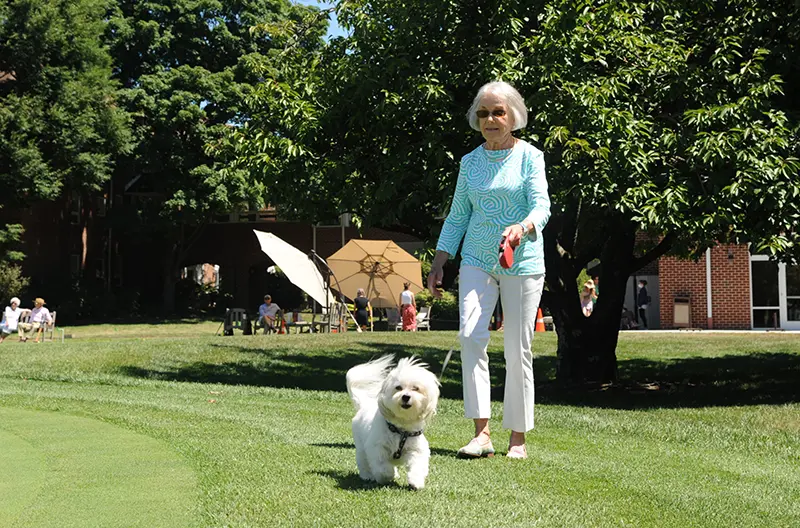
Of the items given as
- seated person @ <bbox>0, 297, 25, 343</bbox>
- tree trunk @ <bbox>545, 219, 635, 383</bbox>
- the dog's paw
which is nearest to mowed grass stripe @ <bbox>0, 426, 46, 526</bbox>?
the dog's paw

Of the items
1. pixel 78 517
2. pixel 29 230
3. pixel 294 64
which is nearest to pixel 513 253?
pixel 78 517

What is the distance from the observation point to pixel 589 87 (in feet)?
36.9

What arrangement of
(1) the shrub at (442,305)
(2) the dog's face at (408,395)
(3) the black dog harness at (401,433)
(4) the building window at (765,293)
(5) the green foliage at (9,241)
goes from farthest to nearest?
(1) the shrub at (442,305), (5) the green foliage at (9,241), (4) the building window at (765,293), (3) the black dog harness at (401,433), (2) the dog's face at (408,395)

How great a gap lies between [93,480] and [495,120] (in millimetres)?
3102

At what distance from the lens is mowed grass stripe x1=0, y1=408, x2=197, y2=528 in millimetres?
4344

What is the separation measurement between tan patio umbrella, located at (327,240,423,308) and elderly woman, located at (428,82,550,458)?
79.3 feet

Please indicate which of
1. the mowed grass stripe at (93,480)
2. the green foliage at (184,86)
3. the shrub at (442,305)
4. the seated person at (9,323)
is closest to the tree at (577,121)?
the mowed grass stripe at (93,480)

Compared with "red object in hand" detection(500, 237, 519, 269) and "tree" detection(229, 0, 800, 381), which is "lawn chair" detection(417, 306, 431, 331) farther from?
"red object in hand" detection(500, 237, 519, 269)

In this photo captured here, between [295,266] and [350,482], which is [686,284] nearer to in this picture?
[295,266]

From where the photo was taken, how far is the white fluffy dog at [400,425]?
4.71 meters

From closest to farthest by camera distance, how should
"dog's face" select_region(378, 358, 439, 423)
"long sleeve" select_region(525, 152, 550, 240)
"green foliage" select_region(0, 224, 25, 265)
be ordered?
"dog's face" select_region(378, 358, 439, 423) < "long sleeve" select_region(525, 152, 550, 240) < "green foliage" select_region(0, 224, 25, 265)

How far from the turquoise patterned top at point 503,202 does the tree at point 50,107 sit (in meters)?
30.0

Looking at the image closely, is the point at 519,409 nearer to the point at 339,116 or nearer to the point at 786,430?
the point at 786,430

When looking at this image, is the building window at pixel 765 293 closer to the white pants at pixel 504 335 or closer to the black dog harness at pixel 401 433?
the white pants at pixel 504 335
